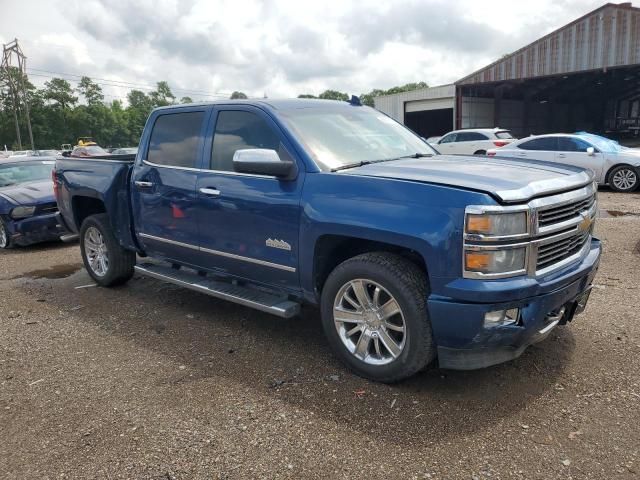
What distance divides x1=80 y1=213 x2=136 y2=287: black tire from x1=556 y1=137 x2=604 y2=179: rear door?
35.0ft

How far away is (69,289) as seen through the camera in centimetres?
614

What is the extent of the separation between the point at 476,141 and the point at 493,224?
17.6 m

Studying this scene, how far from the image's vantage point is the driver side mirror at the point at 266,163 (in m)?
3.69

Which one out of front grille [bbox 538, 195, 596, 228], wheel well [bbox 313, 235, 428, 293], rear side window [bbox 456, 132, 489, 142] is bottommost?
wheel well [bbox 313, 235, 428, 293]

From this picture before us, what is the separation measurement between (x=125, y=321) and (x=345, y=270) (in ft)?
8.34

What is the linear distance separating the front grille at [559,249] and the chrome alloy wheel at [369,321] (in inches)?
35.5

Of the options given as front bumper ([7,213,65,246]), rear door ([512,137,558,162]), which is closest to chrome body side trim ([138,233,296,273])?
front bumper ([7,213,65,246])

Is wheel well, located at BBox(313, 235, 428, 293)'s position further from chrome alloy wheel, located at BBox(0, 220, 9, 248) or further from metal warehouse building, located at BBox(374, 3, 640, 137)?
metal warehouse building, located at BBox(374, 3, 640, 137)

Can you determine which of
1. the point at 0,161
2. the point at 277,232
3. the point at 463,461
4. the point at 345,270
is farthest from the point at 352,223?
the point at 0,161

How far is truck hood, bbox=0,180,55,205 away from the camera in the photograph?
27.9ft

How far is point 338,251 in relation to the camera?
148 inches

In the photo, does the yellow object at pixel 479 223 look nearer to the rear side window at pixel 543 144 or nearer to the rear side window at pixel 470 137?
the rear side window at pixel 543 144

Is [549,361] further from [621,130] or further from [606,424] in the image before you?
[621,130]

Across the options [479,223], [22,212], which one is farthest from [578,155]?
[22,212]
